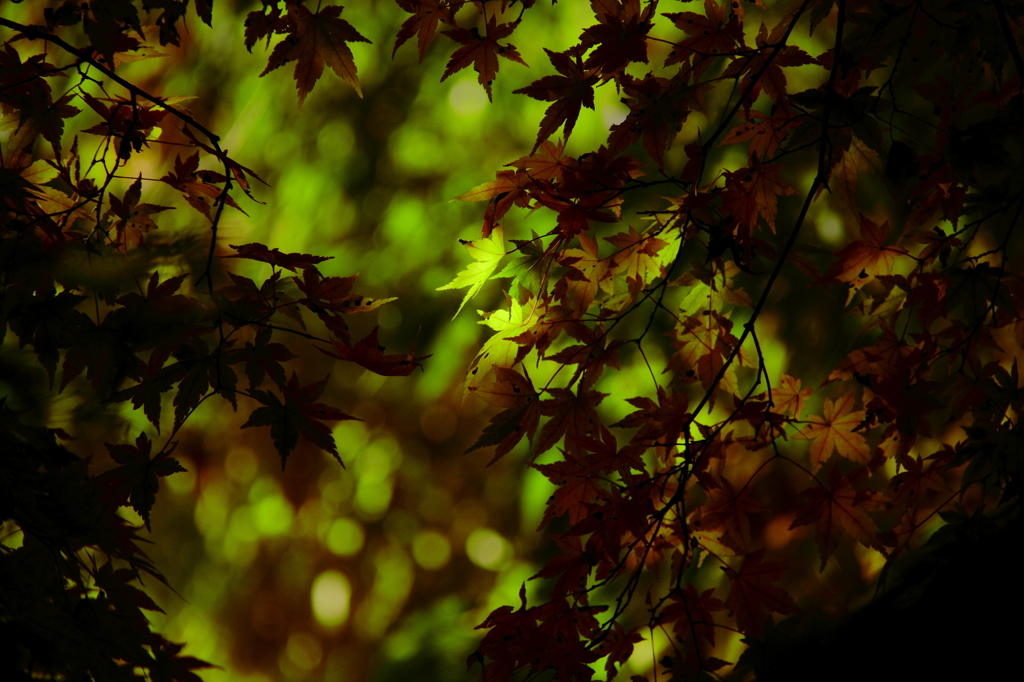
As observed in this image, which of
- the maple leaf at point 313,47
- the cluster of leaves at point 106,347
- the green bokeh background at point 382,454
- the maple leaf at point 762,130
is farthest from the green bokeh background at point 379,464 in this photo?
the maple leaf at point 313,47

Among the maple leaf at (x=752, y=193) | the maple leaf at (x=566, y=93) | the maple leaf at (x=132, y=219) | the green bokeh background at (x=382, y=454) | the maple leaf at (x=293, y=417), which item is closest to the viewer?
the maple leaf at (x=293, y=417)

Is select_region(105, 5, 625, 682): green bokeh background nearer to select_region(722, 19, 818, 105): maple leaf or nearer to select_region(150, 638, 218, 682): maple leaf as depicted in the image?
select_region(150, 638, 218, 682): maple leaf

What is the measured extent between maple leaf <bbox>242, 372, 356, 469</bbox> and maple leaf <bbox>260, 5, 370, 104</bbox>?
0.56m

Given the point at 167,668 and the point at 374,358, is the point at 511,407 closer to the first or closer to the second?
the point at 374,358

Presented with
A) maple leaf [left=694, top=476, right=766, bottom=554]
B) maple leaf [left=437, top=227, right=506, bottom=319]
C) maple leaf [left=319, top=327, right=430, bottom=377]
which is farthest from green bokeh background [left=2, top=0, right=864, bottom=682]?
maple leaf [left=319, top=327, right=430, bottom=377]

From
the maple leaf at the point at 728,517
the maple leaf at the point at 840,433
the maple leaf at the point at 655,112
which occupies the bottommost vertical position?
the maple leaf at the point at 728,517

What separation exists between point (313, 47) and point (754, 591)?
1445mm

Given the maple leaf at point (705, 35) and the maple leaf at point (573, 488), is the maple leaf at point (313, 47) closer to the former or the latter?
the maple leaf at point (705, 35)

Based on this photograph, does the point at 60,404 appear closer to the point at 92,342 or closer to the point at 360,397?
the point at 360,397

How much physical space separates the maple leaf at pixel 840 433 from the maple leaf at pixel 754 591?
0.30 m

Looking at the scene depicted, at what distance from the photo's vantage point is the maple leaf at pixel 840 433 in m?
1.60

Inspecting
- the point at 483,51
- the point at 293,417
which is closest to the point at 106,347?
the point at 293,417

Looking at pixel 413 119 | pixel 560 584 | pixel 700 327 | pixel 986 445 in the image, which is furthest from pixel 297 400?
pixel 413 119

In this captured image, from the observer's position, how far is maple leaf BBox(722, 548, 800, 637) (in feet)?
4.91
